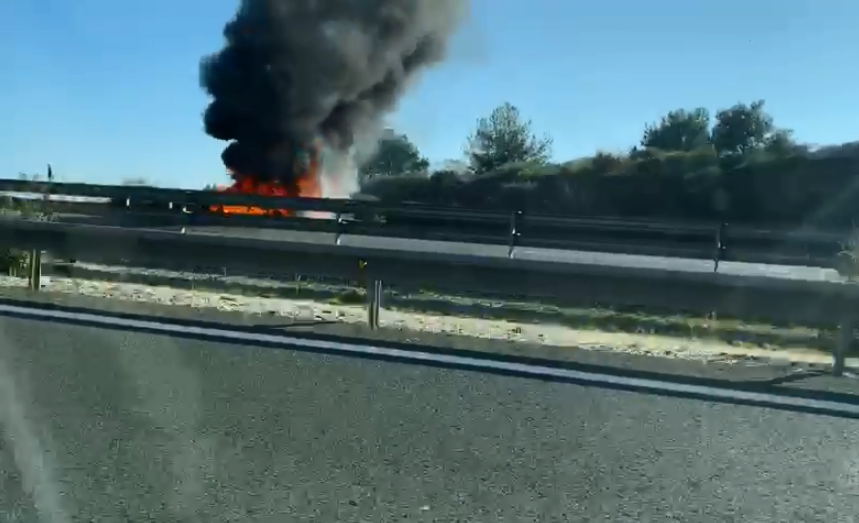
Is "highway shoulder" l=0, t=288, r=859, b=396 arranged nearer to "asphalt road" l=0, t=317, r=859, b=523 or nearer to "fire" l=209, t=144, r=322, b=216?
"asphalt road" l=0, t=317, r=859, b=523

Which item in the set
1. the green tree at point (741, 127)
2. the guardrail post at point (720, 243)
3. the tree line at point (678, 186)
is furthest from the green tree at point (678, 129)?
the guardrail post at point (720, 243)

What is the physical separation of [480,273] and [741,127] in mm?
50427

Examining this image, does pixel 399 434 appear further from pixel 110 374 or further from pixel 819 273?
pixel 819 273

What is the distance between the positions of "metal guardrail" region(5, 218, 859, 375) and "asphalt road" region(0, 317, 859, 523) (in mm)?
1714

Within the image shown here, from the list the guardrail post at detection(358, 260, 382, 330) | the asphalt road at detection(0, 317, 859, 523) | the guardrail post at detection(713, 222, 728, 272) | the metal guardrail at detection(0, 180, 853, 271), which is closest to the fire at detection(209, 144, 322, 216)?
the metal guardrail at detection(0, 180, 853, 271)

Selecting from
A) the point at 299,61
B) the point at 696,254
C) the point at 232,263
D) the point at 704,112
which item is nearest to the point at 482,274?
the point at 232,263

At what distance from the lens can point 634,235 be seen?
22.4 metres

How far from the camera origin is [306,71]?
30109 millimetres

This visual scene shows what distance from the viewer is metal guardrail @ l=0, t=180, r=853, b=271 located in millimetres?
15891

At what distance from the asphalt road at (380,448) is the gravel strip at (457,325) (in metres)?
2.27

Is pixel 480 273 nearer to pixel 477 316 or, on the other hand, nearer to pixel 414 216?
pixel 477 316

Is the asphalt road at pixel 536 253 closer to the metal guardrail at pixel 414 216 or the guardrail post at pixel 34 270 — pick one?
the metal guardrail at pixel 414 216

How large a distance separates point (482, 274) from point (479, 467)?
13.6 ft

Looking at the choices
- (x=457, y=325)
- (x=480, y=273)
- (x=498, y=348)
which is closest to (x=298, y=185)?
(x=457, y=325)
